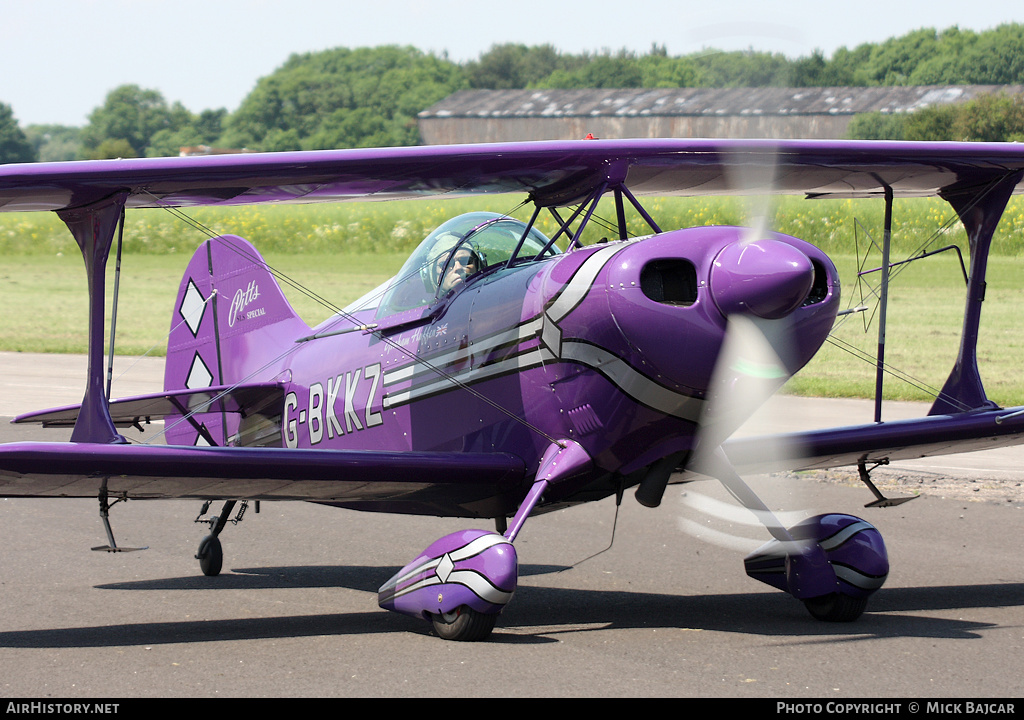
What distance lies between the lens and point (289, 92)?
420 feet

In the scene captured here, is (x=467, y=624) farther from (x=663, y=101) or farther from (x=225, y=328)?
(x=663, y=101)

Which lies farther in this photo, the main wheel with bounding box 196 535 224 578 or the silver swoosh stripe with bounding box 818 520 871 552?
the main wheel with bounding box 196 535 224 578

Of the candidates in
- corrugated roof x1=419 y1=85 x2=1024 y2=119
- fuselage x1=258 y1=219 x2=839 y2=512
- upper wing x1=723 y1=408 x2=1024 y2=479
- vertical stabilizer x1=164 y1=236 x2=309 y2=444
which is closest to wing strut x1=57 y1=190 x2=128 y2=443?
fuselage x1=258 y1=219 x2=839 y2=512

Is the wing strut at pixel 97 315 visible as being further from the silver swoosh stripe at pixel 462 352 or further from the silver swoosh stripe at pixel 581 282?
the silver swoosh stripe at pixel 581 282

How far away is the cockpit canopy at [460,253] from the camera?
7.68 m

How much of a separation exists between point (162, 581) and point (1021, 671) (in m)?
5.44

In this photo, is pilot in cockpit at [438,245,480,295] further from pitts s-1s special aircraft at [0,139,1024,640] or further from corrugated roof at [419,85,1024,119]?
corrugated roof at [419,85,1024,119]

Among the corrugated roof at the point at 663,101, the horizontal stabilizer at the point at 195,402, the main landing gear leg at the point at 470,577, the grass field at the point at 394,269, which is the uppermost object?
the horizontal stabilizer at the point at 195,402

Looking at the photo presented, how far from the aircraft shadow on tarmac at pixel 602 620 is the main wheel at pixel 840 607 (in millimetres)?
65

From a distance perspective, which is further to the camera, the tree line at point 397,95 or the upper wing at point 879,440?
the tree line at point 397,95

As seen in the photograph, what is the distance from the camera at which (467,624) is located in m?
6.42

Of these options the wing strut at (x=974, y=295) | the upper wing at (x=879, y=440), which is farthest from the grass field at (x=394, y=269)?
the upper wing at (x=879, y=440)

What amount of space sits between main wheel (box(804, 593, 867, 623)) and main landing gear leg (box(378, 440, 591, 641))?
1.68 metres

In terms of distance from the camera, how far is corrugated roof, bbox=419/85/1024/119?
5888cm
